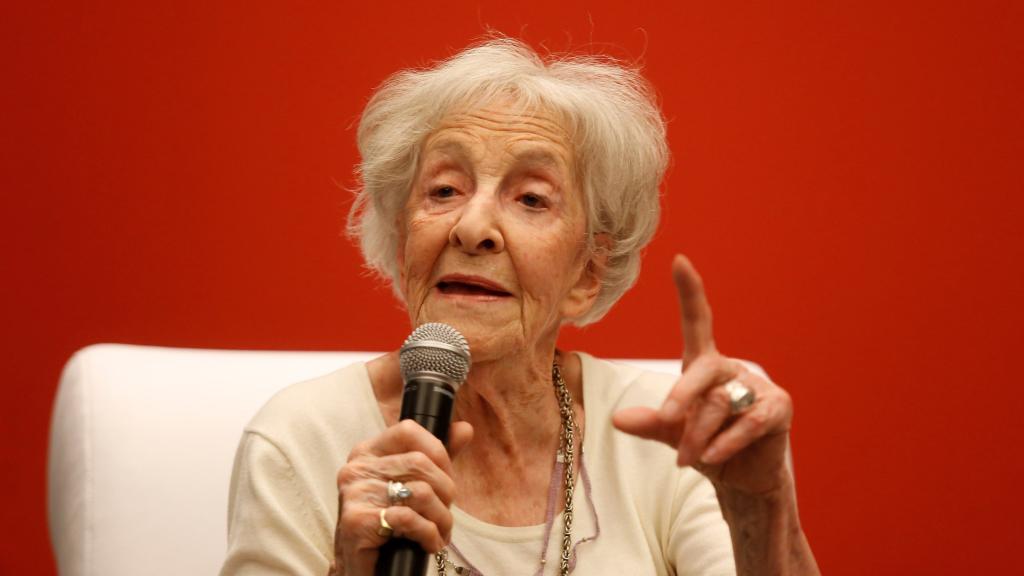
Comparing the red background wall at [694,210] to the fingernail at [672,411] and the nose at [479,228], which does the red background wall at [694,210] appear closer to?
the nose at [479,228]

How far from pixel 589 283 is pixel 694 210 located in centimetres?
83

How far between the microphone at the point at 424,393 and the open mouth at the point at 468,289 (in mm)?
365

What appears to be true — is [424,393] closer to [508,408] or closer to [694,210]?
[508,408]

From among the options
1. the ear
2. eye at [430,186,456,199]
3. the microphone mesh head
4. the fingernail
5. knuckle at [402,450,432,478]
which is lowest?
knuckle at [402,450,432,478]

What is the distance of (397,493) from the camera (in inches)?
44.4

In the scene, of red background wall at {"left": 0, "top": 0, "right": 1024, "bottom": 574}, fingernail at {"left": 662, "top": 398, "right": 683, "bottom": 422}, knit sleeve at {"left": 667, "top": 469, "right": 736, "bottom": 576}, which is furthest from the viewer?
→ red background wall at {"left": 0, "top": 0, "right": 1024, "bottom": 574}

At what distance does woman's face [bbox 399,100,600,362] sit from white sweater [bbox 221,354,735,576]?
0.18 m

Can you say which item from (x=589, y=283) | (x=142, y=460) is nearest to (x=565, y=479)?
(x=589, y=283)

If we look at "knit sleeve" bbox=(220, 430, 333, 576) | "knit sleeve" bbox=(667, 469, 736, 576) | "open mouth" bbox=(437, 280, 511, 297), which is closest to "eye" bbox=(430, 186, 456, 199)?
"open mouth" bbox=(437, 280, 511, 297)

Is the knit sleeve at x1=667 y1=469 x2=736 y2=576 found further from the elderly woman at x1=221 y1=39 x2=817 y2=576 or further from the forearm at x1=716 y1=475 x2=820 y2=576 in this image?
the forearm at x1=716 y1=475 x2=820 y2=576

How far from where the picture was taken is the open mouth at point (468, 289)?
1.57 meters

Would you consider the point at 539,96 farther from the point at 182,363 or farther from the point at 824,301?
the point at 824,301

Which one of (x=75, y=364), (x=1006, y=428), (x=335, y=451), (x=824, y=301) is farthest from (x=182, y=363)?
(x=1006, y=428)

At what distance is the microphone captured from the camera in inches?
43.1
